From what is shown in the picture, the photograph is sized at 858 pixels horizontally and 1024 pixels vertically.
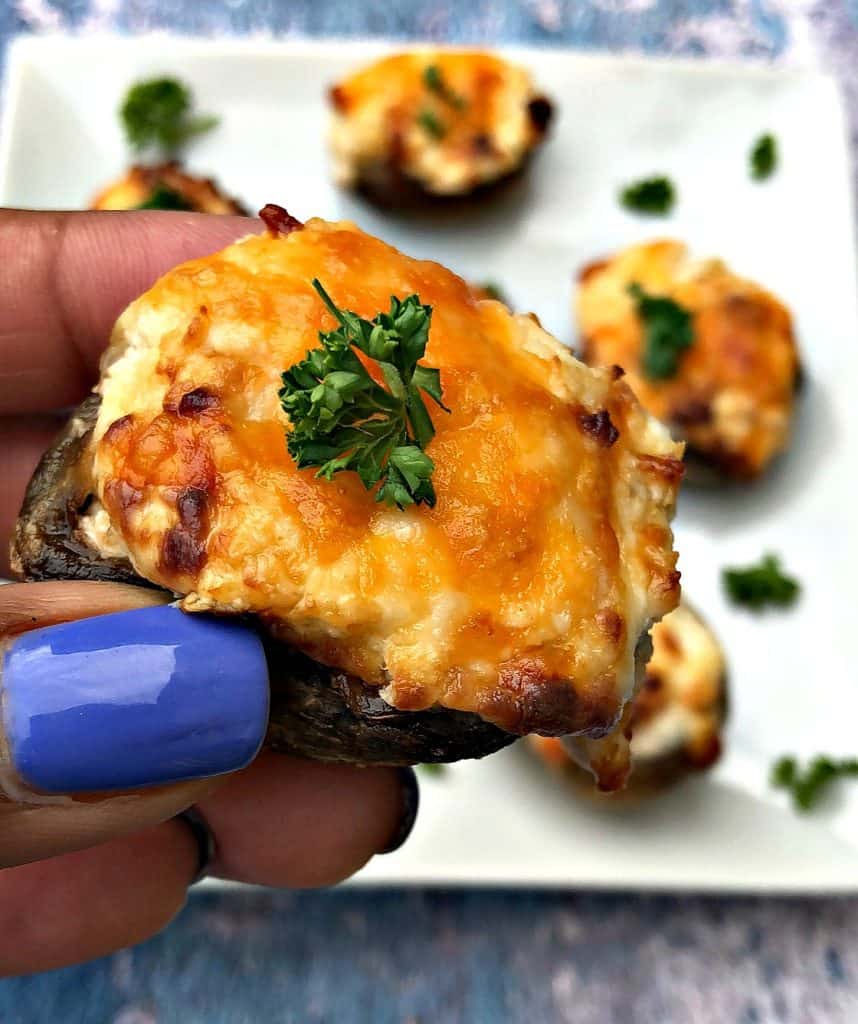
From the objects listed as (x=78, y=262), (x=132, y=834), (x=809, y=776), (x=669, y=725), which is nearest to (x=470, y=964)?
(x=669, y=725)

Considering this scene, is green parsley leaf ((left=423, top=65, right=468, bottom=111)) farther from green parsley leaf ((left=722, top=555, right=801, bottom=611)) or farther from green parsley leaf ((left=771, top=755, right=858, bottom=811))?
green parsley leaf ((left=771, top=755, right=858, bottom=811))

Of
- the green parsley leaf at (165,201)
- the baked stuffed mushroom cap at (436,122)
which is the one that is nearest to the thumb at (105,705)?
the green parsley leaf at (165,201)

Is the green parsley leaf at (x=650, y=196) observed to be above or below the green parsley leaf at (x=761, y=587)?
above

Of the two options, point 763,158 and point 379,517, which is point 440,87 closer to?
point 763,158

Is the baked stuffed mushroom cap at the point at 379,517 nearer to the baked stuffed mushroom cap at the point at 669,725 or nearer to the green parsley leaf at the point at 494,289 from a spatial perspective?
the baked stuffed mushroom cap at the point at 669,725

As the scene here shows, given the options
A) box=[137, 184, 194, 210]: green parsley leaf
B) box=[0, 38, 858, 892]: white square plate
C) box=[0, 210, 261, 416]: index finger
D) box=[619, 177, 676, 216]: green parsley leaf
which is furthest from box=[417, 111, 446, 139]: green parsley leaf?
box=[0, 210, 261, 416]: index finger
